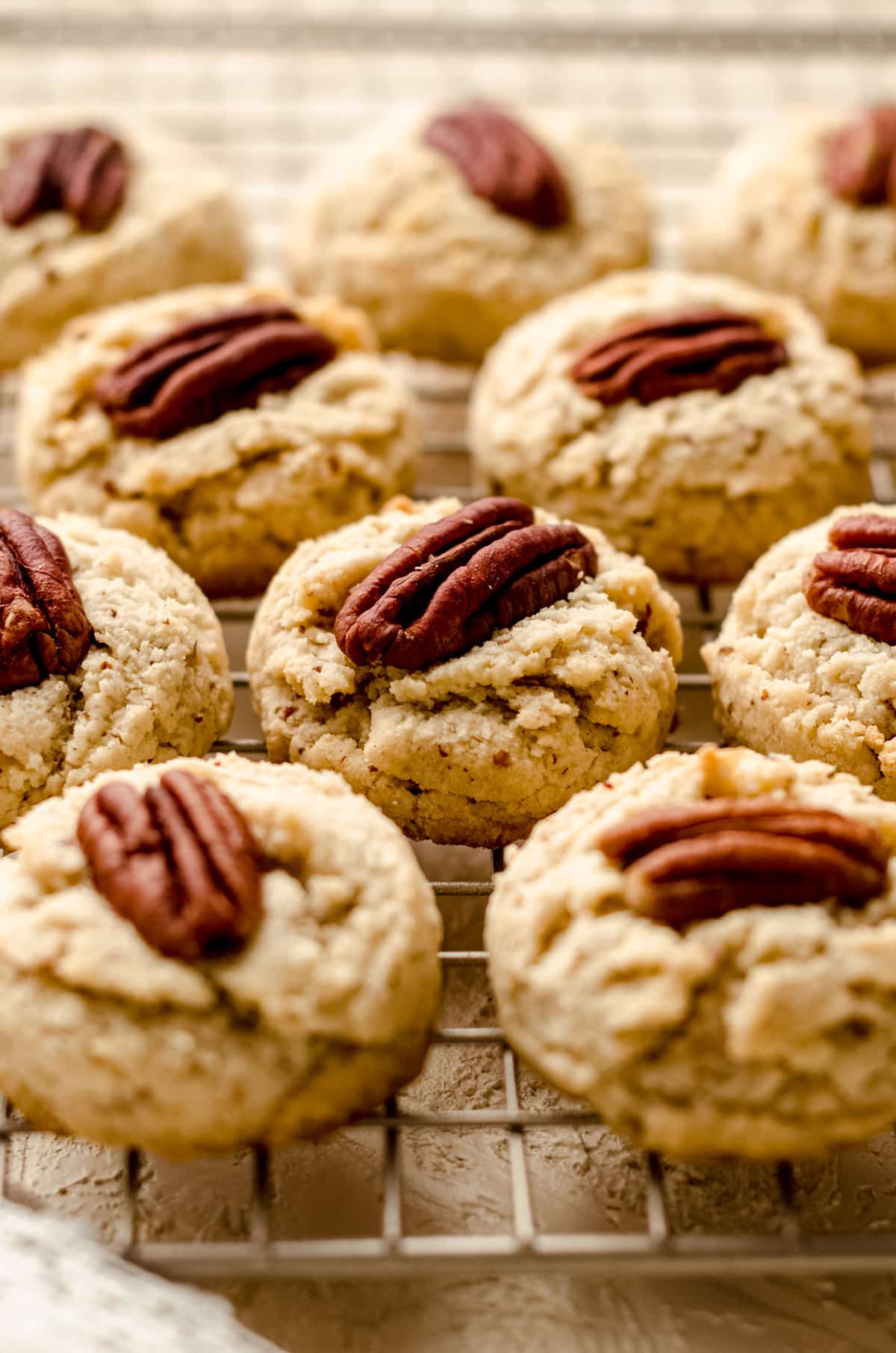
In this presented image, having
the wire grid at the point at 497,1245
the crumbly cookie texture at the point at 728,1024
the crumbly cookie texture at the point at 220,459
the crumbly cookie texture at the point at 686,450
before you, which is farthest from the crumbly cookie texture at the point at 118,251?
the crumbly cookie texture at the point at 728,1024

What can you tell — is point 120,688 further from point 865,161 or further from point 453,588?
point 865,161

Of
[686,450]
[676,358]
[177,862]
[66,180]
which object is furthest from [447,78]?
[177,862]

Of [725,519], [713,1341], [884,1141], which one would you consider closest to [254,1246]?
[713,1341]

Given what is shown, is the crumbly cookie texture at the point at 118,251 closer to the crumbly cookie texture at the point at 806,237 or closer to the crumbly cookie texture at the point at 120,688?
the crumbly cookie texture at the point at 120,688

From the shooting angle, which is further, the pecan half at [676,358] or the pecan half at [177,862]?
the pecan half at [676,358]

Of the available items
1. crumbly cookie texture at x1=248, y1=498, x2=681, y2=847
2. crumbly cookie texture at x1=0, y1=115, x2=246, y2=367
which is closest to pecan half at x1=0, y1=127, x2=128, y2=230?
crumbly cookie texture at x1=0, y1=115, x2=246, y2=367

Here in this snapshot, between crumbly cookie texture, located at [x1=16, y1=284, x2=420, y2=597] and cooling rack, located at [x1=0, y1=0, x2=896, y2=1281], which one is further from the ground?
cooling rack, located at [x1=0, y1=0, x2=896, y2=1281]

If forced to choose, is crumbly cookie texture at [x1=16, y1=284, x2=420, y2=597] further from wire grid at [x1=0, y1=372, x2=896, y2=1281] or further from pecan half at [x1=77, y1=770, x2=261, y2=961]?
wire grid at [x1=0, y1=372, x2=896, y2=1281]
